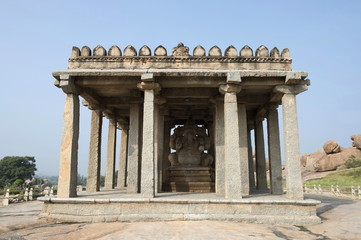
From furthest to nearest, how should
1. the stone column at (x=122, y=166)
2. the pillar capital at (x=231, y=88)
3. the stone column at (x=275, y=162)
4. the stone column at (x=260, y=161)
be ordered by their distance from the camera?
the stone column at (x=122, y=166) < the stone column at (x=260, y=161) < the stone column at (x=275, y=162) < the pillar capital at (x=231, y=88)

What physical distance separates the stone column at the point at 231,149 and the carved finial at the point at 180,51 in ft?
5.85

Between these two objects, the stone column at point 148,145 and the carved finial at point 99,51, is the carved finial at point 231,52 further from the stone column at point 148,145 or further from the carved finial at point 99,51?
the carved finial at point 99,51

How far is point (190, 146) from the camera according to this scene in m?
14.1

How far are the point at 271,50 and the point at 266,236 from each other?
6379mm

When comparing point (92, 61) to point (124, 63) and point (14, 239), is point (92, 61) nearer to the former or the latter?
point (124, 63)

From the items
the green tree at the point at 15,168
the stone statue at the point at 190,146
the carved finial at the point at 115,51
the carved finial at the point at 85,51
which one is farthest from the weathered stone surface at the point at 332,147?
the green tree at the point at 15,168

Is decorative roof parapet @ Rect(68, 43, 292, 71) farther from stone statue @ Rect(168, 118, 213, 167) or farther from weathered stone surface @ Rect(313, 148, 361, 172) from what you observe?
weathered stone surface @ Rect(313, 148, 361, 172)

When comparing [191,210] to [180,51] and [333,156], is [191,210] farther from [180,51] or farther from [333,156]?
[333,156]

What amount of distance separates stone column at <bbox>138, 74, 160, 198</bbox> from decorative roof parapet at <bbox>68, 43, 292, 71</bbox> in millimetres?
843

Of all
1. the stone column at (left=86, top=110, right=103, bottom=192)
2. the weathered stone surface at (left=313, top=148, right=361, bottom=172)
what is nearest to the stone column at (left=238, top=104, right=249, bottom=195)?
the stone column at (left=86, top=110, right=103, bottom=192)

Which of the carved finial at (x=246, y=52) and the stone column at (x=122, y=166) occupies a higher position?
the carved finial at (x=246, y=52)

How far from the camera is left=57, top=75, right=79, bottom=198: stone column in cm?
906

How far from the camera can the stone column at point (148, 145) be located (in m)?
8.69

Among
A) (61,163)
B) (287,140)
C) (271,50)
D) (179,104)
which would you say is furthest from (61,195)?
(271,50)
